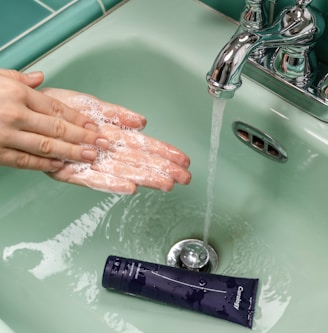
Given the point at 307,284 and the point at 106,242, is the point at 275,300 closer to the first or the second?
the point at 307,284

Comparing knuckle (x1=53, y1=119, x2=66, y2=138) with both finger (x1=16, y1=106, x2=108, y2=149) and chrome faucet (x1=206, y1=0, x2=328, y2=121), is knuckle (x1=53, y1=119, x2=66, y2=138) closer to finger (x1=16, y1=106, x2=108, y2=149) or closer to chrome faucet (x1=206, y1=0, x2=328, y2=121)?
finger (x1=16, y1=106, x2=108, y2=149)

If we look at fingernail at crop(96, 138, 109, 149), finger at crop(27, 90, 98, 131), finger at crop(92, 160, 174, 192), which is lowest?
finger at crop(92, 160, 174, 192)

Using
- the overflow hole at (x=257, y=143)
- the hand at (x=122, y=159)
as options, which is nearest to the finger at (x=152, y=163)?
the hand at (x=122, y=159)

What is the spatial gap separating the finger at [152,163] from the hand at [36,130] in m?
0.03

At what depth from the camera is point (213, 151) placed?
596mm

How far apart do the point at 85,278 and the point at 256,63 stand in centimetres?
31

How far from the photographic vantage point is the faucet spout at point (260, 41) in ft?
1.62

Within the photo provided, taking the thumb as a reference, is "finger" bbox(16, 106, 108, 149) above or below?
below

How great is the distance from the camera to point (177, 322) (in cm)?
59

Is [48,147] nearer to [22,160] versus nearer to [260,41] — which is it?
[22,160]

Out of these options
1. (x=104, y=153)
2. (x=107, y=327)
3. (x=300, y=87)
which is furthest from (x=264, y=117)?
(x=107, y=327)

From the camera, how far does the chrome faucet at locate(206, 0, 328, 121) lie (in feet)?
1.62

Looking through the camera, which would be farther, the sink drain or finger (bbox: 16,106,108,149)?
the sink drain

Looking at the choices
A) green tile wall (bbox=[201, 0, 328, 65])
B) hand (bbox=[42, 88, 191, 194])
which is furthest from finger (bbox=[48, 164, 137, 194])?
green tile wall (bbox=[201, 0, 328, 65])
